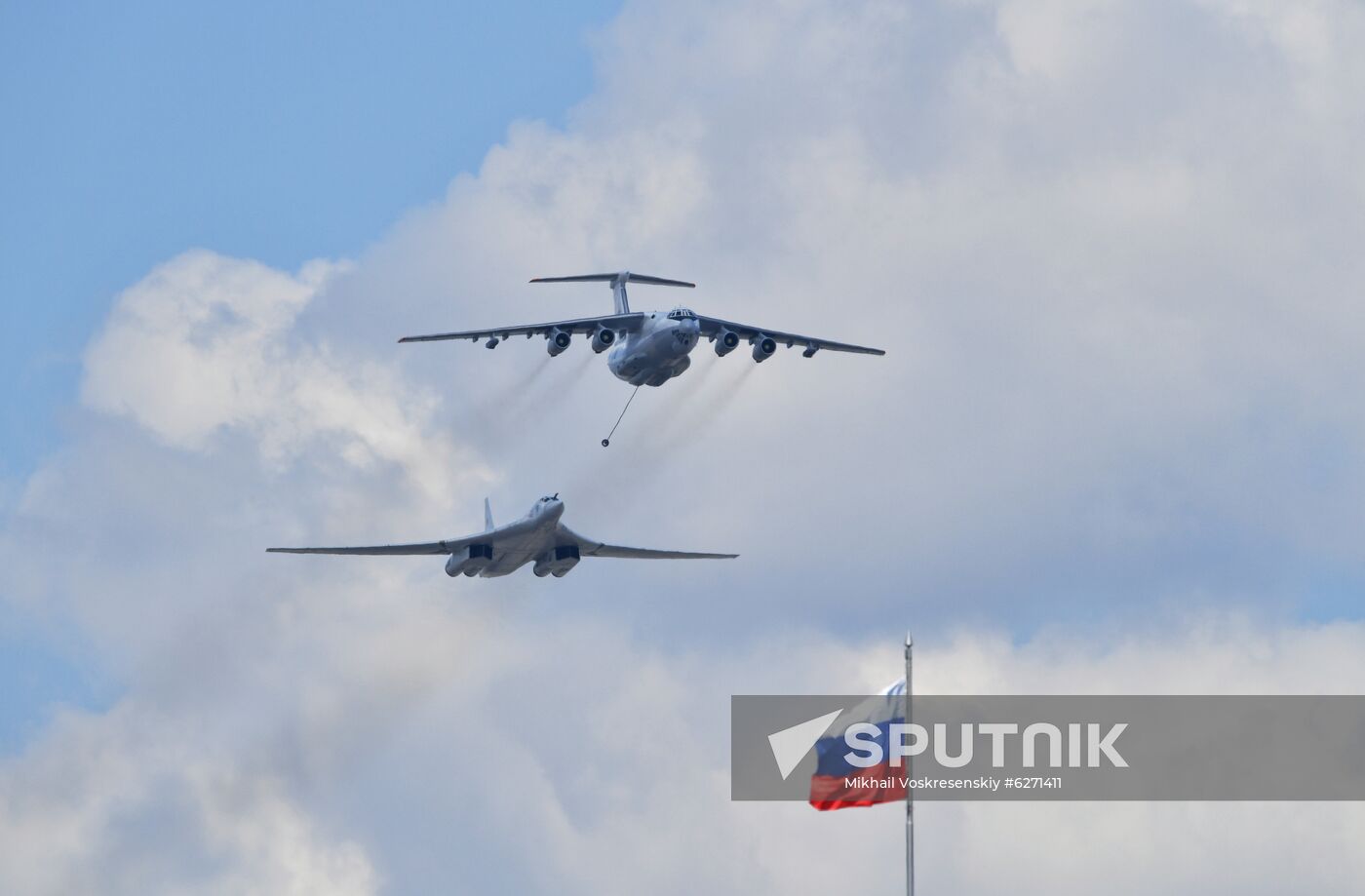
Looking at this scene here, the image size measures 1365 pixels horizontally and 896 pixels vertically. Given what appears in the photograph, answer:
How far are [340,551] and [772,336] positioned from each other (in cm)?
1901

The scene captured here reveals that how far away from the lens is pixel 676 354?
9306 cm

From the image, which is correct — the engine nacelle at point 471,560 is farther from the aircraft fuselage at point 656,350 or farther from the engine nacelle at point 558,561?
the aircraft fuselage at point 656,350

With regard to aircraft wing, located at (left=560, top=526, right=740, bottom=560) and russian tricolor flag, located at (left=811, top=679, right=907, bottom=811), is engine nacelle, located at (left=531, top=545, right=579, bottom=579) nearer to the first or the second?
aircraft wing, located at (left=560, top=526, right=740, bottom=560)

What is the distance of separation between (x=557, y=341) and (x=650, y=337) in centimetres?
609

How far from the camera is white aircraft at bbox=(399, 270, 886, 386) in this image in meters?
92.9

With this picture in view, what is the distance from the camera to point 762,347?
99.8m

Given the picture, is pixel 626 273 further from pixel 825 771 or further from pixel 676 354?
pixel 825 771

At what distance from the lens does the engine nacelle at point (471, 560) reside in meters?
99.1

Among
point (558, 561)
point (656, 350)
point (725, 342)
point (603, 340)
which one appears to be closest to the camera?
point (656, 350)

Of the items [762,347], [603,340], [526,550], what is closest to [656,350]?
[603,340]

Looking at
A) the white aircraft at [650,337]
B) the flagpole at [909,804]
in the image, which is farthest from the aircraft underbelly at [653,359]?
the flagpole at [909,804]

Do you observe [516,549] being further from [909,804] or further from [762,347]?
[909,804]

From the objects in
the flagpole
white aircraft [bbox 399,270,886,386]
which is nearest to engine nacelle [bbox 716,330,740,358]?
white aircraft [bbox 399,270,886,386]

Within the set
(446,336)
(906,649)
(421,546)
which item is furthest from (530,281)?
(906,649)
